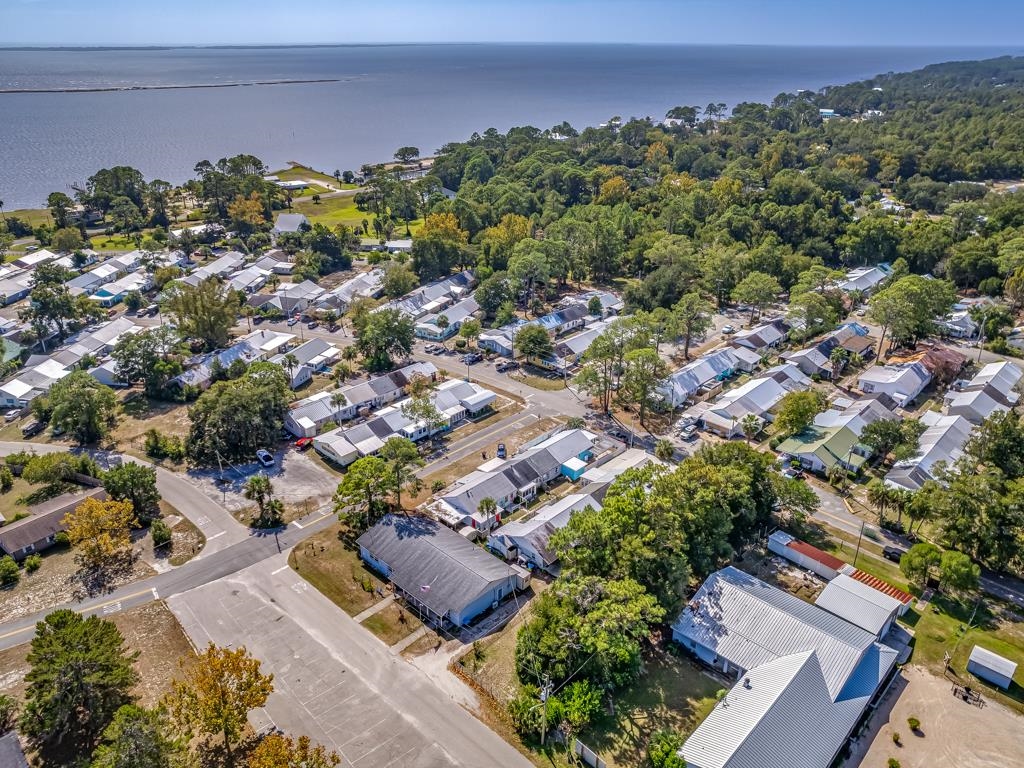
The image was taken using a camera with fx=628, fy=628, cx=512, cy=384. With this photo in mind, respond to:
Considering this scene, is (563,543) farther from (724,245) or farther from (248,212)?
(248,212)

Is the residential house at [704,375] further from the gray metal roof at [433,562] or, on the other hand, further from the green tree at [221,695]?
the green tree at [221,695]

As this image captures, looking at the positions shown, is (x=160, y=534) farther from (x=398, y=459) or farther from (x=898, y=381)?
(x=898, y=381)

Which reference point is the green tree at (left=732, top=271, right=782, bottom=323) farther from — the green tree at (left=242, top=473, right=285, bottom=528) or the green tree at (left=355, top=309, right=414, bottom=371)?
the green tree at (left=242, top=473, right=285, bottom=528)

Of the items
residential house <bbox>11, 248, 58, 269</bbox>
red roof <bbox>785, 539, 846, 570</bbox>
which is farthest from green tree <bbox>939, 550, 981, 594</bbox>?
residential house <bbox>11, 248, 58, 269</bbox>

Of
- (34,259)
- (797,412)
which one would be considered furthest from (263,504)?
(34,259)

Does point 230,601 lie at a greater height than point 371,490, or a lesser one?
lesser

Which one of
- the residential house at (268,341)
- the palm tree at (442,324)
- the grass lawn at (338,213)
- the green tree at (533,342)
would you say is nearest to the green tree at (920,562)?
the green tree at (533,342)

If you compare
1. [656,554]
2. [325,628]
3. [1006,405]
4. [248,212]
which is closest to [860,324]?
[1006,405]
